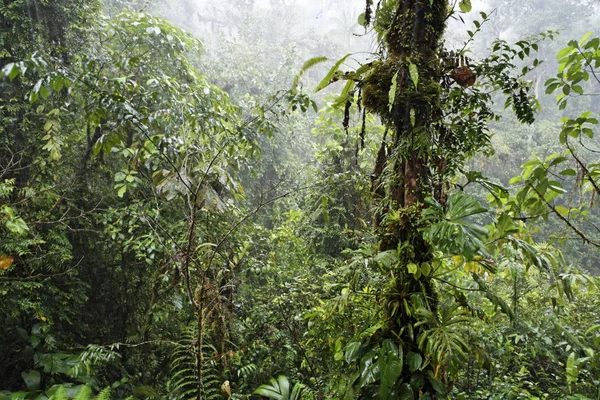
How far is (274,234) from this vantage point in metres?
3.47

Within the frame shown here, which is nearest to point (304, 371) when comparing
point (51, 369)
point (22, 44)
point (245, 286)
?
point (245, 286)

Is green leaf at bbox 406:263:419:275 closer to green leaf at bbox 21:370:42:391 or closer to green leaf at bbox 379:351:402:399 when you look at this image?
green leaf at bbox 379:351:402:399

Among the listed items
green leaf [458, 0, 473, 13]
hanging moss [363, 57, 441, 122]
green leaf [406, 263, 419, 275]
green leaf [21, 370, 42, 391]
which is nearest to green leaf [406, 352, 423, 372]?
green leaf [406, 263, 419, 275]

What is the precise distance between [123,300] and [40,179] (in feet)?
4.40

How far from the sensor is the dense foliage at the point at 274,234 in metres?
1.29

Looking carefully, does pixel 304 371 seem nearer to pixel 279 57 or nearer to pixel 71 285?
pixel 71 285

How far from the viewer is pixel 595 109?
55.4 ft

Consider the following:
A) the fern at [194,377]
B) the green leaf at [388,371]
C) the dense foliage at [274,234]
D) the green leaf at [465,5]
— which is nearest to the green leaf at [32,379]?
the dense foliage at [274,234]

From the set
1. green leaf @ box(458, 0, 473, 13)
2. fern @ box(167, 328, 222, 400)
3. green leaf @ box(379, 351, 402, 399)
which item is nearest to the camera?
green leaf @ box(379, 351, 402, 399)

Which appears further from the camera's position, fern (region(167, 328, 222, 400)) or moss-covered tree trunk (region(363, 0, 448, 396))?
fern (region(167, 328, 222, 400))

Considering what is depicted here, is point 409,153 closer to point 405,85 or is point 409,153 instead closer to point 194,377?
point 405,85

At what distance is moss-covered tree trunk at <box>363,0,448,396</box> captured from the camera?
1233 millimetres

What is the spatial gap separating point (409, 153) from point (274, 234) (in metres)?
2.34

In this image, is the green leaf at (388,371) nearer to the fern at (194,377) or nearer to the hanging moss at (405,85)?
the hanging moss at (405,85)
